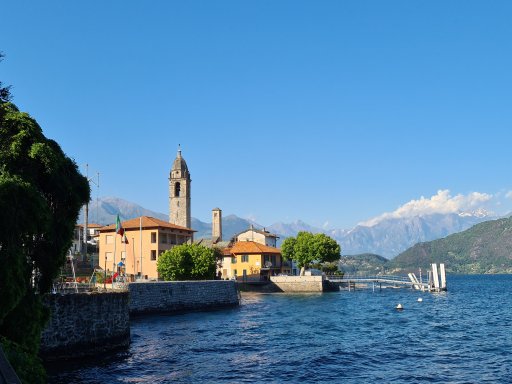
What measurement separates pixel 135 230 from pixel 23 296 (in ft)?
235

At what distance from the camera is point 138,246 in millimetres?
89812

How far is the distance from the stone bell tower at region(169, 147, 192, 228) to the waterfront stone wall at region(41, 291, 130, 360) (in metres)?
92.5

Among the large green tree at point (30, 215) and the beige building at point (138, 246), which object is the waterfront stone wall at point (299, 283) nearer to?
the beige building at point (138, 246)

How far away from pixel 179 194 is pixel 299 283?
4651cm

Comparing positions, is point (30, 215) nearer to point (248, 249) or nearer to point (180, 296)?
point (180, 296)

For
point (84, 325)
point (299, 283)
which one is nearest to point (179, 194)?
point (299, 283)

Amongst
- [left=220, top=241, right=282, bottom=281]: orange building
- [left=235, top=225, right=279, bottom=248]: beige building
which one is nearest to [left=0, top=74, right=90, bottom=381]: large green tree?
[left=220, top=241, right=282, bottom=281]: orange building

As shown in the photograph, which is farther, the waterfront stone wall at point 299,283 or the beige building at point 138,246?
the waterfront stone wall at point 299,283

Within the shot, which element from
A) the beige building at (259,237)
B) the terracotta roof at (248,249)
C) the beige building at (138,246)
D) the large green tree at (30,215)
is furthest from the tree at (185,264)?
the beige building at (259,237)

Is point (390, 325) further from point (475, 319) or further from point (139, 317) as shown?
point (139, 317)

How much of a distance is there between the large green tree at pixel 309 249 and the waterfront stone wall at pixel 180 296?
38454 millimetres

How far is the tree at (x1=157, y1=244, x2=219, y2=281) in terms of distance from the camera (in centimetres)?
7519

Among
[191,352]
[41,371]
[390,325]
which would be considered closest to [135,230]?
[390,325]

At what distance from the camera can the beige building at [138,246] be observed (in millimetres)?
87812
